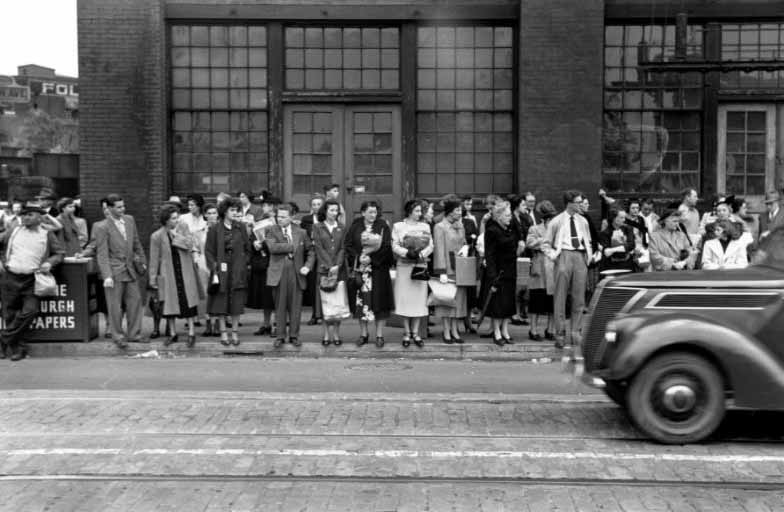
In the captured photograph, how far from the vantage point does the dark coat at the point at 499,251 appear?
13.2 metres

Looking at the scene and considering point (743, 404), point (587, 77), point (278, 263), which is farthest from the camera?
point (587, 77)

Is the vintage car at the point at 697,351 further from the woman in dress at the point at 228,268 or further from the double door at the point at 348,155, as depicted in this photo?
the double door at the point at 348,155

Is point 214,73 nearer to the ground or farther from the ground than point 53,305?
farther from the ground

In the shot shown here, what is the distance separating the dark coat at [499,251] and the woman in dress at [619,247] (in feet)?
4.26

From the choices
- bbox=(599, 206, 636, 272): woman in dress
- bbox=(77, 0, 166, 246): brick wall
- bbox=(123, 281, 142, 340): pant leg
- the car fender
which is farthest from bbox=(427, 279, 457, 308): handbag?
bbox=(77, 0, 166, 246): brick wall

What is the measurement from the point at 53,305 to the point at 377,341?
4363 millimetres

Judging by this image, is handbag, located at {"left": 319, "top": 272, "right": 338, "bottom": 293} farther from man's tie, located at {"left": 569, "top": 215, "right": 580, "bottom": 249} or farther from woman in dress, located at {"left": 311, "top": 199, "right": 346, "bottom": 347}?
man's tie, located at {"left": 569, "top": 215, "right": 580, "bottom": 249}

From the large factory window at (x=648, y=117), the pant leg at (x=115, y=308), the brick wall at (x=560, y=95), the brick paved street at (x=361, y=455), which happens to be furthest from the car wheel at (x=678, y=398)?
the large factory window at (x=648, y=117)

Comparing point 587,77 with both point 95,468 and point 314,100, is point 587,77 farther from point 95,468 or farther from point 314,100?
point 95,468

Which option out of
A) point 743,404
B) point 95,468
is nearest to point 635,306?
point 743,404

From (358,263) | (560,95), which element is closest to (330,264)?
(358,263)

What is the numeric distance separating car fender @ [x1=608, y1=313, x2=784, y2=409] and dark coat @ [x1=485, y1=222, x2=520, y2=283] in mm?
5532

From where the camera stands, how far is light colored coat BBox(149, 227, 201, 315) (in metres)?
13.3

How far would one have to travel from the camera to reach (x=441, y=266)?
13.7 meters
